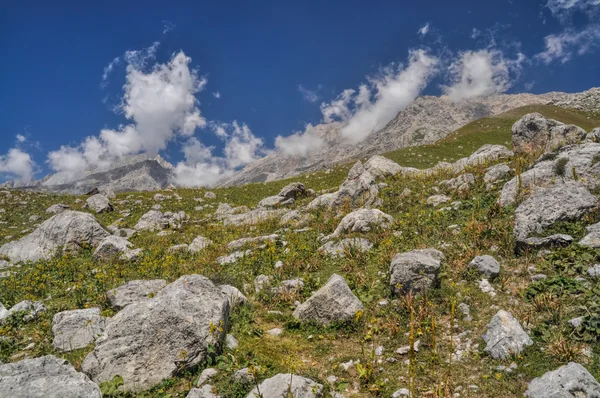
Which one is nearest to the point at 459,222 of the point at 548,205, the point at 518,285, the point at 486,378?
the point at 548,205

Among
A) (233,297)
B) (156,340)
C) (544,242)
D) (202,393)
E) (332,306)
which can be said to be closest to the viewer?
(202,393)

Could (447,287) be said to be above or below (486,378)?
above

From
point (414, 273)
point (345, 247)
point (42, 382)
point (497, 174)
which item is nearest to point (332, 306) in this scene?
point (414, 273)

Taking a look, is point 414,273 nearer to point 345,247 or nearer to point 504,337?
point 504,337

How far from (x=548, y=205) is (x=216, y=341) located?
426 inches

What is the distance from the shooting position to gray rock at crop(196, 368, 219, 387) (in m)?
6.90

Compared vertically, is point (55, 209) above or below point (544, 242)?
above

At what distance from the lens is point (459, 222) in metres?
13.4

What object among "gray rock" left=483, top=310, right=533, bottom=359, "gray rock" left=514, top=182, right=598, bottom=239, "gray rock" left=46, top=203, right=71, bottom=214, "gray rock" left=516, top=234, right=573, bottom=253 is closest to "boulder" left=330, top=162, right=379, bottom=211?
"gray rock" left=514, top=182, right=598, bottom=239

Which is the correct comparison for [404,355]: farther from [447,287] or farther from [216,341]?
[216,341]

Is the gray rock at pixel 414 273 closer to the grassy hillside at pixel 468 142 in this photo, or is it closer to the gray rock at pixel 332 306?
the gray rock at pixel 332 306

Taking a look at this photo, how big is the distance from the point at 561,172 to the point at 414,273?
9001 millimetres

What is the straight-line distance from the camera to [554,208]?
1038 centimetres

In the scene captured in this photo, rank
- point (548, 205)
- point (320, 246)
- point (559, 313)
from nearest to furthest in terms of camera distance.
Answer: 1. point (559, 313)
2. point (548, 205)
3. point (320, 246)
